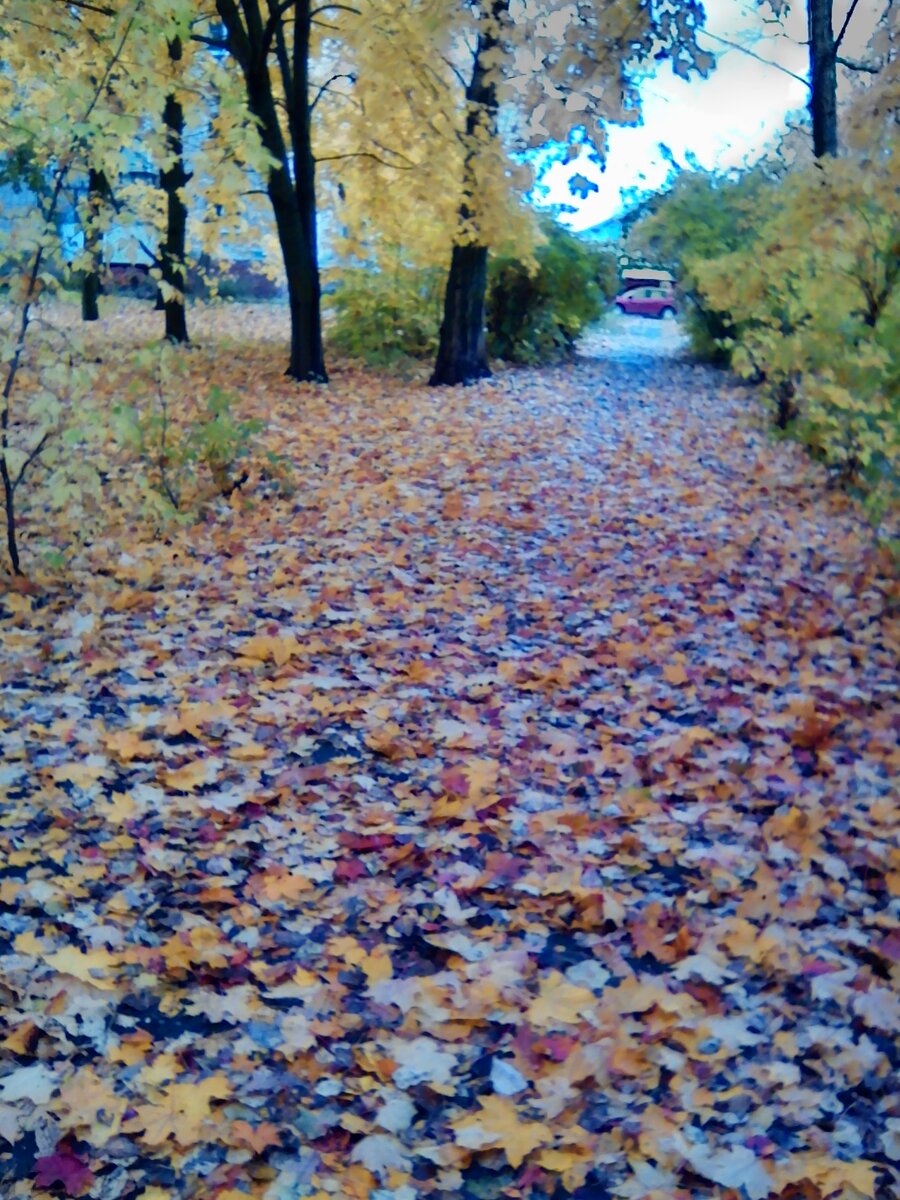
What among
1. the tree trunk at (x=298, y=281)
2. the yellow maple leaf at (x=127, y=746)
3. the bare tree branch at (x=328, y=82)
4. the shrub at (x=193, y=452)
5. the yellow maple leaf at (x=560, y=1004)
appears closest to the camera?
the yellow maple leaf at (x=560, y=1004)

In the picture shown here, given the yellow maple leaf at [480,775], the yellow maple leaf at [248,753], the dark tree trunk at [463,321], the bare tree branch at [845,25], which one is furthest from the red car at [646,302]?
the yellow maple leaf at [248,753]

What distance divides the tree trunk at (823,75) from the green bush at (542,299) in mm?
7608

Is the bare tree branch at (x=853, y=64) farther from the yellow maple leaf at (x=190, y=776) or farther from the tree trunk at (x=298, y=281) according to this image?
the yellow maple leaf at (x=190, y=776)

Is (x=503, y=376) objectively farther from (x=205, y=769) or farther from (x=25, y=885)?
(x=25, y=885)

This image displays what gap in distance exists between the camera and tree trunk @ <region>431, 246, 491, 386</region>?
1455cm

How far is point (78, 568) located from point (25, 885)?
11.9 feet

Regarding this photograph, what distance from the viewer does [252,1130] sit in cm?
267

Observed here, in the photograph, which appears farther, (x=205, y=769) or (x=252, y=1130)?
(x=205, y=769)

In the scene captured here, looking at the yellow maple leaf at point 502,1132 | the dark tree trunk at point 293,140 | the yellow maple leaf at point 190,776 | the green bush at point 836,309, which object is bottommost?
the yellow maple leaf at point 502,1132

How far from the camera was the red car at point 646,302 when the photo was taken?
33719mm

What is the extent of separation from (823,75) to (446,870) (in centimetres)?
811

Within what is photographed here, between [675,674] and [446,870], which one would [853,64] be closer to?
[675,674]

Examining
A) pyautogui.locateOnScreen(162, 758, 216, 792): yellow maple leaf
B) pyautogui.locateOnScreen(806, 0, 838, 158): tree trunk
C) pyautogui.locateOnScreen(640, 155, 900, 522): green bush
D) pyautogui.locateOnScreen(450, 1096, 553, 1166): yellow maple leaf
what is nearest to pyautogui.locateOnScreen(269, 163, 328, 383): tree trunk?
pyautogui.locateOnScreen(640, 155, 900, 522): green bush

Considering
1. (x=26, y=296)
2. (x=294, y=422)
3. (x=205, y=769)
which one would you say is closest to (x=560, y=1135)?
(x=205, y=769)
